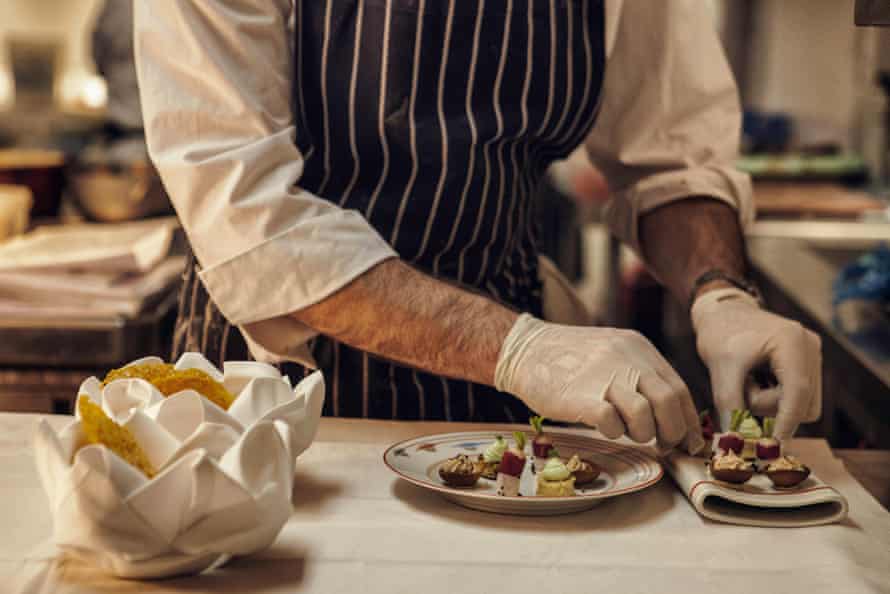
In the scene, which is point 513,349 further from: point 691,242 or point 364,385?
point 691,242

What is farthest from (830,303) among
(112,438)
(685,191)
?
(112,438)

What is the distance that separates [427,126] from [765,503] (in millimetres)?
735

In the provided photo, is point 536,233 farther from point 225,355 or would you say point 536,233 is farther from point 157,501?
point 157,501

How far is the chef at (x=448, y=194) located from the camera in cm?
146

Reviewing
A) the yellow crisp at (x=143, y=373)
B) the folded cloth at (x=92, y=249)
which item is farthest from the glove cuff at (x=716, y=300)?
the folded cloth at (x=92, y=249)

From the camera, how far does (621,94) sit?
2.04 m

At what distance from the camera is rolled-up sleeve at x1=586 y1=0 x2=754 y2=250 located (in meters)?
1.97

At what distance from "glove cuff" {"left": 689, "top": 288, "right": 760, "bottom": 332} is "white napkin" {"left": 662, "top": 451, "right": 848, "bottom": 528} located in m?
0.51

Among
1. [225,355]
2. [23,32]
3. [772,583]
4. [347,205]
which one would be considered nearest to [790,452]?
[772,583]

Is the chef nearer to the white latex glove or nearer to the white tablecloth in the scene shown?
the white latex glove

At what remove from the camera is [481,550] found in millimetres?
1066

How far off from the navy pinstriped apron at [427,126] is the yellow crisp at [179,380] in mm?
540

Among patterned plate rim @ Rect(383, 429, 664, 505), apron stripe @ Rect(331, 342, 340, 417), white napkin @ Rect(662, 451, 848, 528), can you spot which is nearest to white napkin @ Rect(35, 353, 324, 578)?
patterned plate rim @ Rect(383, 429, 664, 505)

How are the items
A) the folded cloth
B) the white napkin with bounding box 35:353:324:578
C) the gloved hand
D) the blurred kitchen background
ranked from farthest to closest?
the folded cloth → the blurred kitchen background → the gloved hand → the white napkin with bounding box 35:353:324:578
